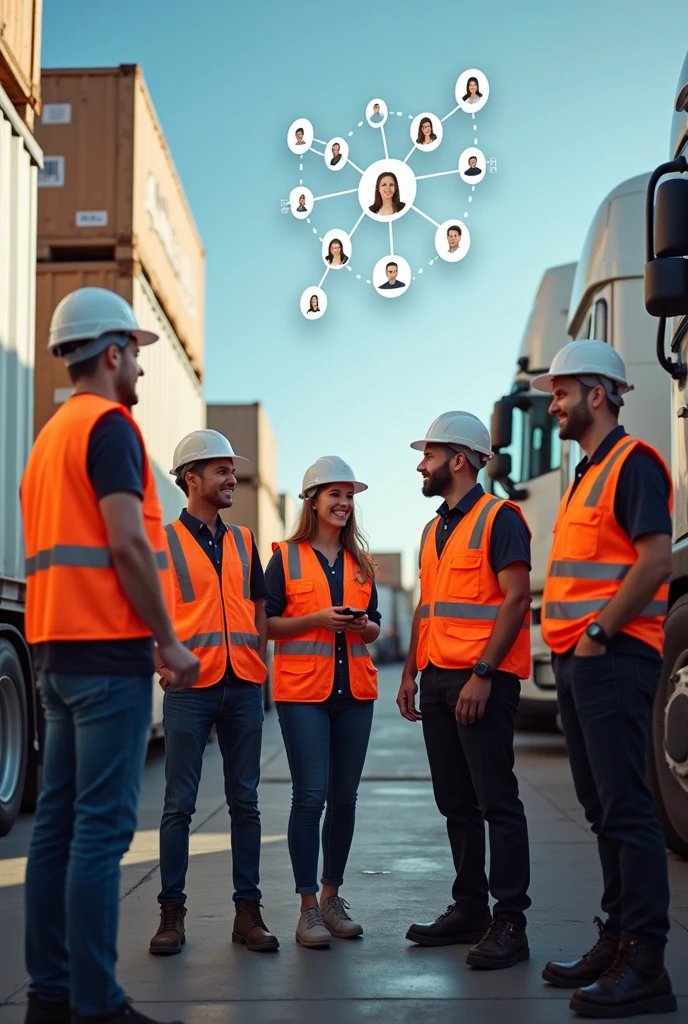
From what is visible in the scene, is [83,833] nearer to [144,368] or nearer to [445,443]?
[445,443]

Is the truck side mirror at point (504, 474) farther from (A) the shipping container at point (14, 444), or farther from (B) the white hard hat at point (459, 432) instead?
(B) the white hard hat at point (459, 432)

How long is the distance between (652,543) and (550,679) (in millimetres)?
7911

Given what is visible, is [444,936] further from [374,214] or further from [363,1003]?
[374,214]

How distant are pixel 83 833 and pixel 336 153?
16.9 ft

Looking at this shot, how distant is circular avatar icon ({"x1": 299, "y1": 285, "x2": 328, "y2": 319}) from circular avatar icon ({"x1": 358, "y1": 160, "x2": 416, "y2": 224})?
56 centimetres

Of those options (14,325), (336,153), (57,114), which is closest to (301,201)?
(336,153)

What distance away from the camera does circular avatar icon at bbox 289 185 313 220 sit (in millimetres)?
7312

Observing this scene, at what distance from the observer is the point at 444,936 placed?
4.67 meters

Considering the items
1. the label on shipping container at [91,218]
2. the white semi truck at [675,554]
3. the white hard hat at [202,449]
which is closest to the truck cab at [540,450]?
the label on shipping container at [91,218]

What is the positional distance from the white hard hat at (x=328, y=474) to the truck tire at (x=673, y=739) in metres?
1.80

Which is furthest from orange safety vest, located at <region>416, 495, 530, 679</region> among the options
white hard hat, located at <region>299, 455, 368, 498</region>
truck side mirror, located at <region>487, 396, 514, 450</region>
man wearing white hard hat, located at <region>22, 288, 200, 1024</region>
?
truck side mirror, located at <region>487, 396, 514, 450</region>

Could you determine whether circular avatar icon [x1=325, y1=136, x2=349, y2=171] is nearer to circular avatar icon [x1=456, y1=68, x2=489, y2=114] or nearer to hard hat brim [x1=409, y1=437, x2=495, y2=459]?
circular avatar icon [x1=456, y1=68, x2=489, y2=114]

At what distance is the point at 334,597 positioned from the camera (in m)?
5.10

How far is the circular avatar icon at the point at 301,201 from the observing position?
7312mm
